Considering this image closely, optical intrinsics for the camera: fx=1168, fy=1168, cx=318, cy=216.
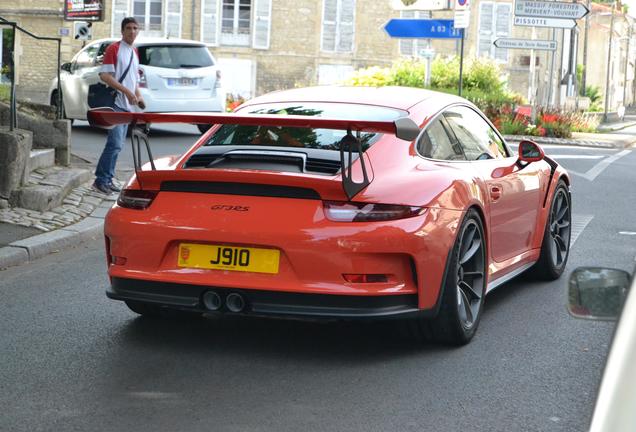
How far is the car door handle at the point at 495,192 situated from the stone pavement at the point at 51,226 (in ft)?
11.8

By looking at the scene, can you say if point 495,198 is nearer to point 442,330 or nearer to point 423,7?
point 442,330

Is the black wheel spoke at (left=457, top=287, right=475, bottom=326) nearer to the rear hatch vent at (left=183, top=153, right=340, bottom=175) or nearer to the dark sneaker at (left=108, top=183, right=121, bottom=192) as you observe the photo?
the rear hatch vent at (left=183, top=153, right=340, bottom=175)

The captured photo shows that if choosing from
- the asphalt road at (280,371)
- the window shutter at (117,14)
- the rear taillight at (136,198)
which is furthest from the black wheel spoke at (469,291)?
the window shutter at (117,14)

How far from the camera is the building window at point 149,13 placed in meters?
50.6

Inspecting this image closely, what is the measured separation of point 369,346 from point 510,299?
168cm

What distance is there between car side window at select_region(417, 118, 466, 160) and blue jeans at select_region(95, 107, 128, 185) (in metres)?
5.59

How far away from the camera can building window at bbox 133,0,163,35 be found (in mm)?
50625

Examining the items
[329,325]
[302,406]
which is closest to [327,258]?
[302,406]

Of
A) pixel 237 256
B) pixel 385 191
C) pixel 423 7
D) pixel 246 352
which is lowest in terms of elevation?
pixel 246 352

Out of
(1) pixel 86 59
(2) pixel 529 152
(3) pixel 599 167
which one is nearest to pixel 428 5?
(1) pixel 86 59

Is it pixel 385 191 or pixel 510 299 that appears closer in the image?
pixel 385 191

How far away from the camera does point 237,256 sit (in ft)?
17.7

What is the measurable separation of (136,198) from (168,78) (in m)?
14.1

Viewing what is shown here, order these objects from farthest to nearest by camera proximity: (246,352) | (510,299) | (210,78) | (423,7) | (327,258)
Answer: (423,7) → (210,78) → (510,299) → (246,352) → (327,258)
